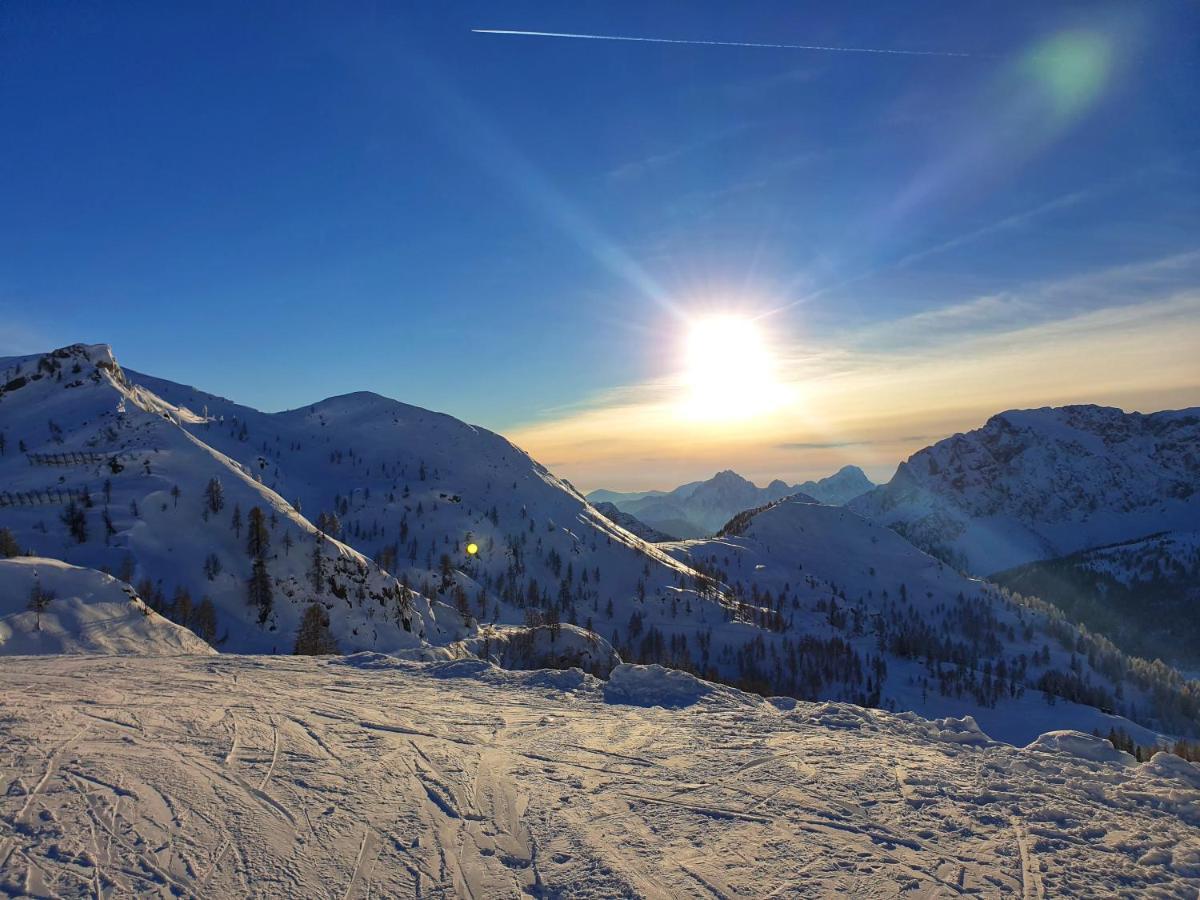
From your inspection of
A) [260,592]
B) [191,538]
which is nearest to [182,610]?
[260,592]

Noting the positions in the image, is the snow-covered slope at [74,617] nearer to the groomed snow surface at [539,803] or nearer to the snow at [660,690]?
the groomed snow surface at [539,803]

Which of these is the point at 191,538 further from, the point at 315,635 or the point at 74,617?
the point at 74,617

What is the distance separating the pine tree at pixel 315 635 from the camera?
154 feet

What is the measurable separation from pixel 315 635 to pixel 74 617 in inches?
817

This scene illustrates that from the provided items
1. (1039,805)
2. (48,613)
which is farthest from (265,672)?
(1039,805)

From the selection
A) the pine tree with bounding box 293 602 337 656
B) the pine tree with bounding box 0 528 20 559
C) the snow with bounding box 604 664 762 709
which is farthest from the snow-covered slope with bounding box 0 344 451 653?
the snow with bounding box 604 664 762 709

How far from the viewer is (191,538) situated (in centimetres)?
6388

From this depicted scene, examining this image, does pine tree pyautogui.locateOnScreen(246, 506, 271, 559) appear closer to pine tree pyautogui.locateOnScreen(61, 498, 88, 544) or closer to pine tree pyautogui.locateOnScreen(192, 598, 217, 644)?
pine tree pyautogui.locateOnScreen(192, 598, 217, 644)

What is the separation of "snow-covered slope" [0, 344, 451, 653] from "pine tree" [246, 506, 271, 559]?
0.72 feet

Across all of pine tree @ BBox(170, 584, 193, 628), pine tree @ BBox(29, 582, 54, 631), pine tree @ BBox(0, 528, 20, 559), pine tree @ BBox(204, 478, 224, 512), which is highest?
pine tree @ BBox(204, 478, 224, 512)

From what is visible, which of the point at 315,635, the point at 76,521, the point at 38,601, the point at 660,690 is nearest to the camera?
the point at 660,690

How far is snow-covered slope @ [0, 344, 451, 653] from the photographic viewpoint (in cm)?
5600

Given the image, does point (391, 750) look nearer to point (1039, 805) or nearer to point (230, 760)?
point (230, 760)

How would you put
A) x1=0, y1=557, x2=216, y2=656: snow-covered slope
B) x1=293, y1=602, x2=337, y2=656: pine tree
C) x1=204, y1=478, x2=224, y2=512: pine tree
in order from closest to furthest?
1. x1=0, y1=557, x2=216, y2=656: snow-covered slope
2. x1=293, y1=602, x2=337, y2=656: pine tree
3. x1=204, y1=478, x2=224, y2=512: pine tree
